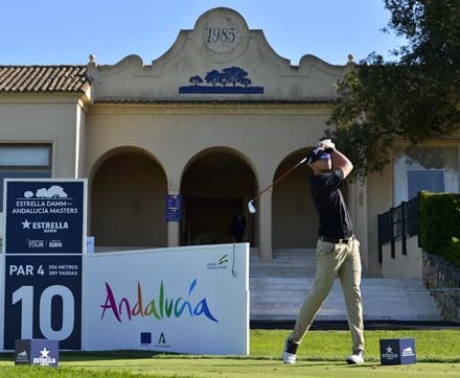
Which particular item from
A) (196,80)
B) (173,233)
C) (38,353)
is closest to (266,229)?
(173,233)

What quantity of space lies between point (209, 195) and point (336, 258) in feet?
79.6

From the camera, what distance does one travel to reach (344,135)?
2291cm

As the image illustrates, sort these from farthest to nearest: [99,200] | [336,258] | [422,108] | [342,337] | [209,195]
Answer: [209,195] < [99,200] < [422,108] < [342,337] < [336,258]

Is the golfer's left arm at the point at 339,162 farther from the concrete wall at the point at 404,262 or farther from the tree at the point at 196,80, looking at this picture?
the tree at the point at 196,80

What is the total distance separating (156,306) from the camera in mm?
11094

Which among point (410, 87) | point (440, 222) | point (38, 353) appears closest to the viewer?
point (38, 353)

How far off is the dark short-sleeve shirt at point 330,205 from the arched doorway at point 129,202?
21204 millimetres

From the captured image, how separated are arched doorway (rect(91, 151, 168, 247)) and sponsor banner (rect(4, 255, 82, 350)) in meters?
17.0

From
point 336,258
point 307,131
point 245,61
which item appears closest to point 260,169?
point 307,131

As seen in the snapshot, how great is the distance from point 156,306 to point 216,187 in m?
20.2

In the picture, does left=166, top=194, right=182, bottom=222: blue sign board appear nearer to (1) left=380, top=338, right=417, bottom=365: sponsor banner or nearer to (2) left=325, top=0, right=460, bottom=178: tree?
(2) left=325, top=0, right=460, bottom=178: tree

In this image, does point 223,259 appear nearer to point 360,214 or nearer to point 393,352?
point 393,352

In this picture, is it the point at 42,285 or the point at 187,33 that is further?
the point at 187,33

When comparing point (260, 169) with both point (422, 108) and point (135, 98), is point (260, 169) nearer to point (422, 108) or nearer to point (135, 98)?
point (135, 98)
